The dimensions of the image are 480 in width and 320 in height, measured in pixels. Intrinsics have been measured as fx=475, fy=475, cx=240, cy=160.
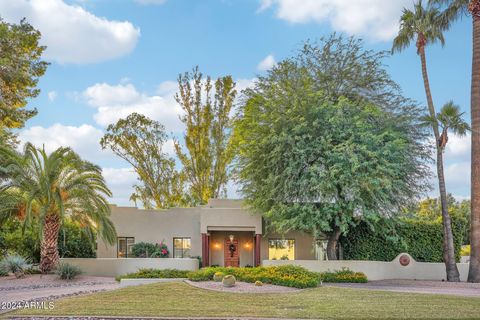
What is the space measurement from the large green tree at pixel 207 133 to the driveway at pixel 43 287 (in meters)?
16.4

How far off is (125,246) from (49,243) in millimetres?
6303

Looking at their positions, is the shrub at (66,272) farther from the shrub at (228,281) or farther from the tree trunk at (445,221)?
the tree trunk at (445,221)

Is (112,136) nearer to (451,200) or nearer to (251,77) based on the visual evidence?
(251,77)

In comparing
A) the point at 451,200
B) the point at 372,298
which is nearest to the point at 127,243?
the point at 372,298

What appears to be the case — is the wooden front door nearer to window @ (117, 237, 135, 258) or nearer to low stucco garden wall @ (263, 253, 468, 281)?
low stucco garden wall @ (263, 253, 468, 281)

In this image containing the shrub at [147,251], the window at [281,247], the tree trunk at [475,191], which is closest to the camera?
the tree trunk at [475,191]

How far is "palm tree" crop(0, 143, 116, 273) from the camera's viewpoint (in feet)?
71.3

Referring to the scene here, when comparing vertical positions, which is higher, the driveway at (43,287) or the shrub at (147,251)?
the shrub at (147,251)

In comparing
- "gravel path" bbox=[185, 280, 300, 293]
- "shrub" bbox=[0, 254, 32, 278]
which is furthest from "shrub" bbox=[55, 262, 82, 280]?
"gravel path" bbox=[185, 280, 300, 293]

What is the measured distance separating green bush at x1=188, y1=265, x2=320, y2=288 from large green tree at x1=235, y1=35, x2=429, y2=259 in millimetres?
4197

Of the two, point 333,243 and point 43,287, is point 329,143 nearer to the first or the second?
point 333,243

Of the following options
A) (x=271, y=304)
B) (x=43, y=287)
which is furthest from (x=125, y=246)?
(x=271, y=304)

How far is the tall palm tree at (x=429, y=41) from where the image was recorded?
24.0 m

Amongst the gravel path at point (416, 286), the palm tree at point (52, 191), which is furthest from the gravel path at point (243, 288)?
the palm tree at point (52, 191)
